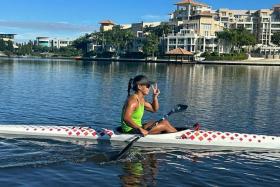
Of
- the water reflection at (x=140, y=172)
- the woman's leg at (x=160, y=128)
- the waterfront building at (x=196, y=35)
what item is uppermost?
the waterfront building at (x=196, y=35)

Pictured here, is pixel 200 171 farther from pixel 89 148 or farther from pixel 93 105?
pixel 93 105

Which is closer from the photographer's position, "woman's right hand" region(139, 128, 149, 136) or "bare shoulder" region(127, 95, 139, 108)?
"bare shoulder" region(127, 95, 139, 108)

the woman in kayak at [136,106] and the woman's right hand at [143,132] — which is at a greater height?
the woman in kayak at [136,106]

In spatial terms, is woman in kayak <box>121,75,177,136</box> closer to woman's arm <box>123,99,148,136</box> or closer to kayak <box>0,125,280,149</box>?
woman's arm <box>123,99,148,136</box>

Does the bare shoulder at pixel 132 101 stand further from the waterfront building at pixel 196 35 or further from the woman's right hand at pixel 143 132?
the waterfront building at pixel 196 35

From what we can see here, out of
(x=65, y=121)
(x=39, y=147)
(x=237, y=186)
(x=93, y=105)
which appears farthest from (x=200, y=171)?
(x=93, y=105)

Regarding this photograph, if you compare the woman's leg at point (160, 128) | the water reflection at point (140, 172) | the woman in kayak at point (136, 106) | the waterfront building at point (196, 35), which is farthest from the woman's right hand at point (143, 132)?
the waterfront building at point (196, 35)

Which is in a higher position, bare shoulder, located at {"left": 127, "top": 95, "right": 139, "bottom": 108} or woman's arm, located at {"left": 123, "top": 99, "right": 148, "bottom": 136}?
bare shoulder, located at {"left": 127, "top": 95, "right": 139, "bottom": 108}

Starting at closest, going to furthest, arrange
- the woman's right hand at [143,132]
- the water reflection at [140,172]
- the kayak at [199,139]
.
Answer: the water reflection at [140,172], the woman's right hand at [143,132], the kayak at [199,139]

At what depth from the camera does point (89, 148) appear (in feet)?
51.2

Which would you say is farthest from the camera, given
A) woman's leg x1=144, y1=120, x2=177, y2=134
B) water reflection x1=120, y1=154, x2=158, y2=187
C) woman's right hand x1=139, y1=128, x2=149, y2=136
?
woman's leg x1=144, y1=120, x2=177, y2=134

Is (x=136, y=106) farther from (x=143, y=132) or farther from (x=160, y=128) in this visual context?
(x=160, y=128)

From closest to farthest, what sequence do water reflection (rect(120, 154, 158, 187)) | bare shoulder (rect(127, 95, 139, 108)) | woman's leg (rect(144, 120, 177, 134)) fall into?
1. water reflection (rect(120, 154, 158, 187))
2. bare shoulder (rect(127, 95, 139, 108))
3. woman's leg (rect(144, 120, 177, 134))

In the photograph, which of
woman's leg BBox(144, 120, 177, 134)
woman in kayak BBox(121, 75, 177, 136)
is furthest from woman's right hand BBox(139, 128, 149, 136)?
woman's leg BBox(144, 120, 177, 134)
